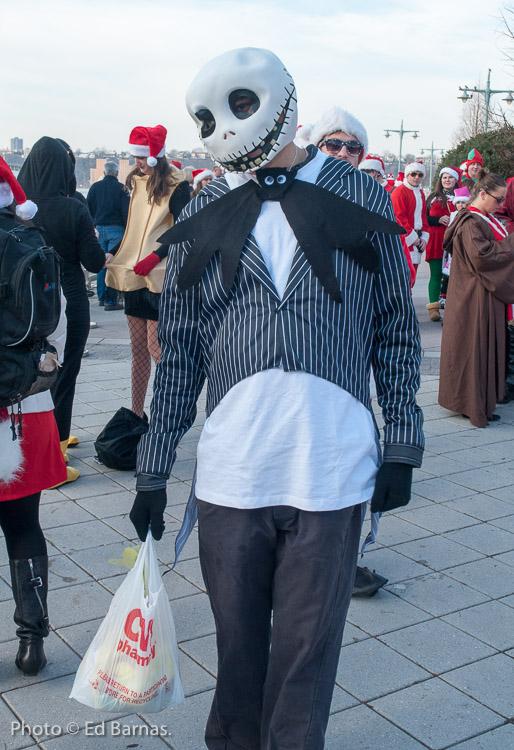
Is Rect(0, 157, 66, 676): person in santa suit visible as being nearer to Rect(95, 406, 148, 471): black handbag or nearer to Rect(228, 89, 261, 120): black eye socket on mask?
Rect(228, 89, 261, 120): black eye socket on mask

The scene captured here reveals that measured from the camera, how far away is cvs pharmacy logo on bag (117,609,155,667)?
→ 2.29 m

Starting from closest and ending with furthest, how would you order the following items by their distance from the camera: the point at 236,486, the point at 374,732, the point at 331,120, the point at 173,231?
the point at 236,486
the point at 173,231
the point at 374,732
the point at 331,120

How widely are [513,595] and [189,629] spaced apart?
139cm

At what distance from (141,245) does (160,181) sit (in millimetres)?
426

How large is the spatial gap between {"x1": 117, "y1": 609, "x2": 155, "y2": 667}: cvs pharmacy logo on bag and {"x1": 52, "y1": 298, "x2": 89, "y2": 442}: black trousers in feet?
9.53

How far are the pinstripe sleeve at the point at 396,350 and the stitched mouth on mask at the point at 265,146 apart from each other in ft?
1.00

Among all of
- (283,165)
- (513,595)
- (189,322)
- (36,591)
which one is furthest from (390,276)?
(513,595)

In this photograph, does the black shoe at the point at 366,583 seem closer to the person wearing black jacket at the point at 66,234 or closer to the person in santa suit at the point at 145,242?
the person wearing black jacket at the point at 66,234

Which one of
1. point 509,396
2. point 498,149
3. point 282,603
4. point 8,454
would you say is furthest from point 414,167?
point 282,603

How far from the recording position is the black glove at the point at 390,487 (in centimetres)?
210

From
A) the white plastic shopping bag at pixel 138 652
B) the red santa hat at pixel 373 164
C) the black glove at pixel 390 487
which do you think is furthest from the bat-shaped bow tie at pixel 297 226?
the red santa hat at pixel 373 164

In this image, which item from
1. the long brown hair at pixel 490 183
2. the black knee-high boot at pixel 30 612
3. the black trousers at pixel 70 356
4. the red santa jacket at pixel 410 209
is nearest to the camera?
the black knee-high boot at pixel 30 612

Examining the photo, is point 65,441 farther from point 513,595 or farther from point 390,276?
point 390,276

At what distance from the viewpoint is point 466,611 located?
11.4 feet
